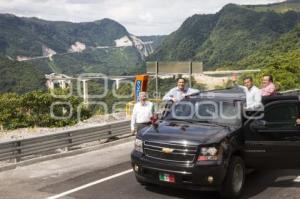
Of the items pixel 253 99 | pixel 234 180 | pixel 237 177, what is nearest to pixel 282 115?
pixel 253 99

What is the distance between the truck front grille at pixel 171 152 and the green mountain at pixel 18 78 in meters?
134

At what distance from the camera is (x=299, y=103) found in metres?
8.27

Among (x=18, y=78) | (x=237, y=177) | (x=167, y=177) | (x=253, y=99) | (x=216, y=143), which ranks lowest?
(x=18, y=78)

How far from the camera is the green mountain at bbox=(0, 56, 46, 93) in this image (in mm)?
140125

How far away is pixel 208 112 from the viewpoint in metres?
8.12

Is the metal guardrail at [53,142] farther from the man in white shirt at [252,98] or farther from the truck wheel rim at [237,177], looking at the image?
the truck wheel rim at [237,177]

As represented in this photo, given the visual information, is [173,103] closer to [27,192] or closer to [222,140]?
[222,140]

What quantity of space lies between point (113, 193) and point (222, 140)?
2.14 m

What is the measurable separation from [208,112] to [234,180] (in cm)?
141

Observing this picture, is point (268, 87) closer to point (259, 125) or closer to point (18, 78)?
point (259, 125)

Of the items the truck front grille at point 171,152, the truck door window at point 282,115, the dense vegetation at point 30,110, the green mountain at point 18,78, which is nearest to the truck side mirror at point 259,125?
the truck door window at point 282,115

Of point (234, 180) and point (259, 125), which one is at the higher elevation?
point (259, 125)

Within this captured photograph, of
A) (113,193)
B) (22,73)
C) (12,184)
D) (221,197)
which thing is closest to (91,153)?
(12,184)

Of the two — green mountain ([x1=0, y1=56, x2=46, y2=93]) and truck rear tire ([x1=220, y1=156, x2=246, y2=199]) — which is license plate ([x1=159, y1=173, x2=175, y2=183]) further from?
green mountain ([x1=0, y1=56, x2=46, y2=93])
